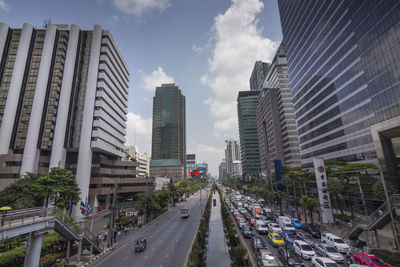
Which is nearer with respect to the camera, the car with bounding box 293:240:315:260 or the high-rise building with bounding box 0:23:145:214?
the car with bounding box 293:240:315:260

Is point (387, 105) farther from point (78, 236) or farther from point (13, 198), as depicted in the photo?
point (13, 198)

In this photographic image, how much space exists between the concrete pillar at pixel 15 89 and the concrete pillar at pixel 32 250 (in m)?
57.7

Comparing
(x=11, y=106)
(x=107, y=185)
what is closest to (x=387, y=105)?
(x=107, y=185)

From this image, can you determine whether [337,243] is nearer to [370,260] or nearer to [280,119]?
[370,260]

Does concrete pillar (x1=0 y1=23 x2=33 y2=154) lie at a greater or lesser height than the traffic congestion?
greater

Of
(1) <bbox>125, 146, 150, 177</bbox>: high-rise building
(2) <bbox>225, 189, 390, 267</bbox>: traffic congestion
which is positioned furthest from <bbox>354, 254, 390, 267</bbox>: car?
(1) <bbox>125, 146, 150, 177</bbox>: high-rise building

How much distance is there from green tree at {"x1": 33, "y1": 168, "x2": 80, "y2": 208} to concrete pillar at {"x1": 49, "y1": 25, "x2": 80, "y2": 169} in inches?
565

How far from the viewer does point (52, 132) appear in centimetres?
6228

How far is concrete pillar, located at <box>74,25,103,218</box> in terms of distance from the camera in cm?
5934

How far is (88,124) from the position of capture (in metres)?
62.8

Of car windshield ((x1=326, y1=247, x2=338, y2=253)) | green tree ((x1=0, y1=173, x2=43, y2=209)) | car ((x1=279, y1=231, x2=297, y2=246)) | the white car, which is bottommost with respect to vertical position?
car ((x1=279, y1=231, x2=297, y2=246))

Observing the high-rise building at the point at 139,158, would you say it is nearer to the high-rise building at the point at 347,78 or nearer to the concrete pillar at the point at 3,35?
the concrete pillar at the point at 3,35

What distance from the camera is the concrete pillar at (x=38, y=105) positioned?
57.2 metres

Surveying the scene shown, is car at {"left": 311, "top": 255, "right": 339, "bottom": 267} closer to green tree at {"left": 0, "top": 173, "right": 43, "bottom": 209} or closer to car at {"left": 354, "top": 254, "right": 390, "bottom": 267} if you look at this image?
car at {"left": 354, "top": 254, "right": 390, "bottom": 267}
